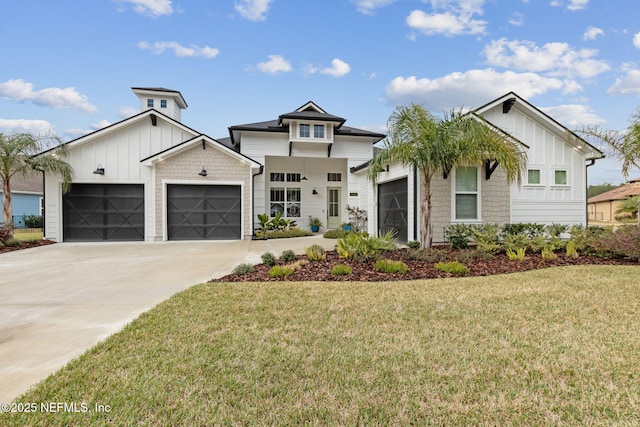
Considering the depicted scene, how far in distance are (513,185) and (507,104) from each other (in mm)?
2900

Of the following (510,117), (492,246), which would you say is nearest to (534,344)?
(492,246)

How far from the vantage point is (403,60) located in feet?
50.4

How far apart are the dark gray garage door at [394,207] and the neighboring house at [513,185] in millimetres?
34

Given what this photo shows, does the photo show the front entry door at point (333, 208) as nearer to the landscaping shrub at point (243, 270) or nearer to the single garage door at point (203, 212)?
the single garage door at point (203, 212)

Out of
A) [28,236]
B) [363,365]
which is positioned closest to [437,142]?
[363,365]

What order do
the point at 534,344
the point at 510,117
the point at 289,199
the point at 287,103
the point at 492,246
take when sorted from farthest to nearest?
the point at 287,103
the point at 289,199
the point at 510,117
the point at 492,246
the point at 534,344

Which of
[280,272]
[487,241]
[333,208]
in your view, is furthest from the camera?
[333,208]

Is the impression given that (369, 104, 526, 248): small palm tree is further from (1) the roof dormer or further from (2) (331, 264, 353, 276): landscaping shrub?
(1) the roof dormer

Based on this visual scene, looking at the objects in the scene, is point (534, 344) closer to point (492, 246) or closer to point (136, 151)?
point (492, 246)

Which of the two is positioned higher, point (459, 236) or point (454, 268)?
point (459, 236)

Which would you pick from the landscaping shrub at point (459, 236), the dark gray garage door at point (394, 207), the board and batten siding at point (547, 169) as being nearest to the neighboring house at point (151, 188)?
the dark gray garage door at point (394, 207)

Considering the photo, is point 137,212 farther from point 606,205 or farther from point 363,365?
point 606,205

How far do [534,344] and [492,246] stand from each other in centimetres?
553

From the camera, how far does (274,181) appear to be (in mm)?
18016
